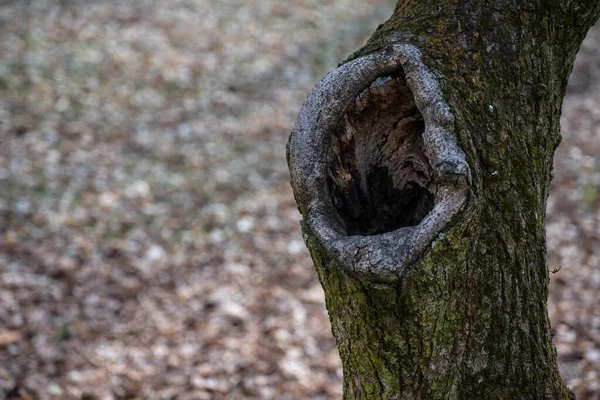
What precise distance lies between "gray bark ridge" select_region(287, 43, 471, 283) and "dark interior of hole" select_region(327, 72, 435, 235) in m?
0.05

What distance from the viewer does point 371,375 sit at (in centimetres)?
143

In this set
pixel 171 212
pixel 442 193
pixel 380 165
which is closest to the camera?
pixel 442 193

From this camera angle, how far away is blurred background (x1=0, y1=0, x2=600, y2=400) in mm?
3209

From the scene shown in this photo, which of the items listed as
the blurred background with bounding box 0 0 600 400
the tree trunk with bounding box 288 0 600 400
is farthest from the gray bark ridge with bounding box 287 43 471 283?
the blurred background with bounding box 0 0 600 400

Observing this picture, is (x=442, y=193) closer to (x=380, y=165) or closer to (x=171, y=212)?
(x=380, y=165)

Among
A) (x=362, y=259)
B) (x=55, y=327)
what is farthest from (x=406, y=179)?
(x=55, y=327)

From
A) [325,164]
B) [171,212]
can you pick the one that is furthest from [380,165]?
[171,212]

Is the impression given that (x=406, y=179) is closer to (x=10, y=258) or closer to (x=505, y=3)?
(x=505, y=3)

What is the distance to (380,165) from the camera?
62.1 inches

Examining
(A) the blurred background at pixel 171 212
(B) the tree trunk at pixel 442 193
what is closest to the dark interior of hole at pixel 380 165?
(B) the tree trunk at pixel 442 193

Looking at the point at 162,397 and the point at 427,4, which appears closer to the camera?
the point at 427,4

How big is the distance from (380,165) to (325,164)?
21 centimetres

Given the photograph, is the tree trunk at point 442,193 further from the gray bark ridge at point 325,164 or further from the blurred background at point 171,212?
the blurred background at point 171,212

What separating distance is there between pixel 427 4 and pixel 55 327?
2.93m
